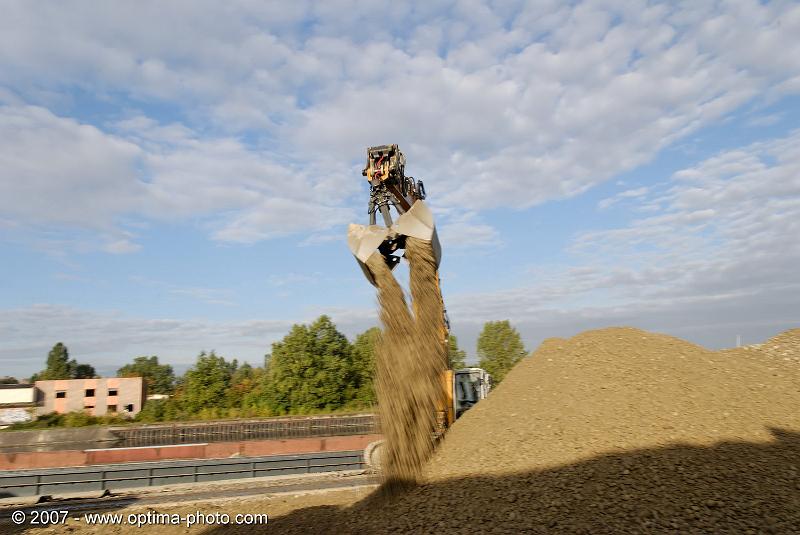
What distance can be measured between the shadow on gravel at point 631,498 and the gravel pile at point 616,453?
0.02 metres

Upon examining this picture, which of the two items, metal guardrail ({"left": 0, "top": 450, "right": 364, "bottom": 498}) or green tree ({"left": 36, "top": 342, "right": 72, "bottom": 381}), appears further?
green tree ({"left": 36, "top": 342, "right": 72, "bottom": 381})

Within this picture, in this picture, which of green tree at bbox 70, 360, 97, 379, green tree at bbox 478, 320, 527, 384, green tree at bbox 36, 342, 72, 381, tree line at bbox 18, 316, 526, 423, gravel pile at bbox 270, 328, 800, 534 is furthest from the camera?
green tree at bbox 70, 360, 97, 379

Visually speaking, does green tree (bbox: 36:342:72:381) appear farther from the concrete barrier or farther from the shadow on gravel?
the shadow on gravel

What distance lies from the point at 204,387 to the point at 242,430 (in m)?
14.8

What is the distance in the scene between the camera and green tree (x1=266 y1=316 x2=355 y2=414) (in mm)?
34188

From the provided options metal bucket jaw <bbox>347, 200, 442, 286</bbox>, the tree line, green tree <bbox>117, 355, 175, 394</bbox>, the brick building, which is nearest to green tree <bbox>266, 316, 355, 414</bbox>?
the tree line

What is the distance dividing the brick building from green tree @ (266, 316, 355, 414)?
1021 inches

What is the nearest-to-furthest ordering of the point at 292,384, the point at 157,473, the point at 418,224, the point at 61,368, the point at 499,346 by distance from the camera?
the point at 418,224 < the point at 157,473 < the point at 292,384 < the point at 499,346 < the point at 61,368

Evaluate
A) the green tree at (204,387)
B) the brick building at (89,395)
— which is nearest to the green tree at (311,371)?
the green tree at (204,387)

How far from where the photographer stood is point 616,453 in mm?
8008

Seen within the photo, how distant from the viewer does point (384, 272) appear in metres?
11.1

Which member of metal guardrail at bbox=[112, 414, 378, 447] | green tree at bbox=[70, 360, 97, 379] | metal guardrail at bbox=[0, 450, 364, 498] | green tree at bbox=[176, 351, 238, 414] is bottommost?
metal guardrail at bbox=[0, 450, 364, 498]

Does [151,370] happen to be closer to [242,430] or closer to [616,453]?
[242,430]

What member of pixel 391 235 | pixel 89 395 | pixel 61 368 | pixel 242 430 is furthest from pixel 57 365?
pixel 391 235
